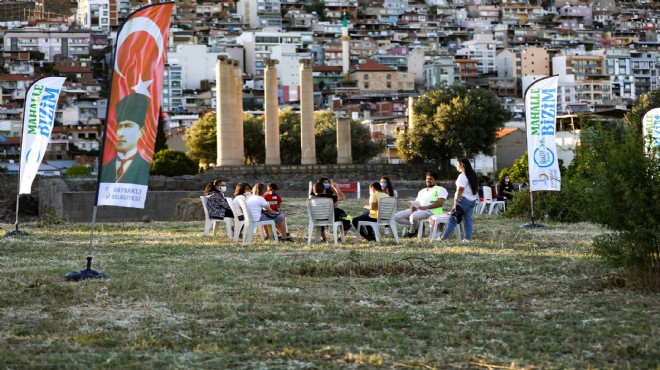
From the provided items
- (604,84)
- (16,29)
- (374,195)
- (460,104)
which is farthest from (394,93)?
(374,195)

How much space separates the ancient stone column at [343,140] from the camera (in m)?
62.1

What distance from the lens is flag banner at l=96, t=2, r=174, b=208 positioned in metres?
12.2

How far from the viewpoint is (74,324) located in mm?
9570

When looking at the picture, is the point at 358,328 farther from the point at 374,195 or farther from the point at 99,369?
the point at 374,195

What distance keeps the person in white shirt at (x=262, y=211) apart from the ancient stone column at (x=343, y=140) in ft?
141

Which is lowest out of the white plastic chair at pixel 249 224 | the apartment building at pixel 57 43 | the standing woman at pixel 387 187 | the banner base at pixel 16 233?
the banner base at pixel 16 233

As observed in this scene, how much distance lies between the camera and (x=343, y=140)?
62.3 m

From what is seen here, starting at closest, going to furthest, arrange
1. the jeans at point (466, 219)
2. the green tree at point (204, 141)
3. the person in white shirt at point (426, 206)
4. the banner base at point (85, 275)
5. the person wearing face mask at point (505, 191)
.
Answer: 1. the banner base at point (85, 275)
2. the jeans at point (466, 219)
3. the person in white shirt at point (426, 206)
4. the person wearing face mask at point (505, 191)
5. the green tree at point (204, 141)

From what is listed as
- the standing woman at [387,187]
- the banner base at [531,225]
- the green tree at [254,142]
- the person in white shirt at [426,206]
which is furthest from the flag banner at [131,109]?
the green tree at [254,142]

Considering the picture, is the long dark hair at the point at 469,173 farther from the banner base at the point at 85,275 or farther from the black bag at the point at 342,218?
the banner base at the point at 85,275

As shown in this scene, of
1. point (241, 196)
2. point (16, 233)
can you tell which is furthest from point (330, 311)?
point (16, 233)

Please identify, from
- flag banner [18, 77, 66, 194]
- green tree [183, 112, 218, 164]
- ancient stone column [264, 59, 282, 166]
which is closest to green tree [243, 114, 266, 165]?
green tree [183, 112, 218, 164]

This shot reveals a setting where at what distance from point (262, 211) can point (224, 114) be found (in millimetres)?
35466

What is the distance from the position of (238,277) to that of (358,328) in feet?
12.7
